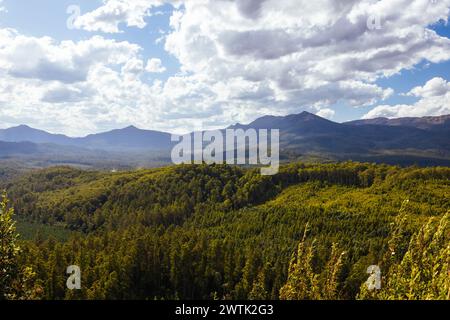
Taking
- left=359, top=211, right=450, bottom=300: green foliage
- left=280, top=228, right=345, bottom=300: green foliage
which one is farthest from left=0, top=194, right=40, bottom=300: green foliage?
left=359, top=211, right=450, bottom=300: green foliage

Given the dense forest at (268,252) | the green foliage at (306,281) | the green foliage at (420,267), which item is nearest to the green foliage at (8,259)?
the dense forest at (268,252)

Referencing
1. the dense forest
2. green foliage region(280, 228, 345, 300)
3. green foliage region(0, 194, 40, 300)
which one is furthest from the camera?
green foliage region(0, 194, 40, 300)

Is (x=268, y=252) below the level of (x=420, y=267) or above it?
below

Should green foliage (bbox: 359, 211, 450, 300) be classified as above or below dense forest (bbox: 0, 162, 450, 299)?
above

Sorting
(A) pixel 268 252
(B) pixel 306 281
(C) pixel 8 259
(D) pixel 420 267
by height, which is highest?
(D) pixel 420 267

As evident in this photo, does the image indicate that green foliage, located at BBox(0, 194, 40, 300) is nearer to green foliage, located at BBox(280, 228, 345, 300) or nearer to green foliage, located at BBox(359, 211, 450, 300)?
green foliage, located at BBox(280, 228, 345, 300)

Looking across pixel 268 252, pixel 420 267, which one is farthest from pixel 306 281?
pixel 268 252

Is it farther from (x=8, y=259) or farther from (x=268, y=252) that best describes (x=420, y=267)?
(x=268, y=252)

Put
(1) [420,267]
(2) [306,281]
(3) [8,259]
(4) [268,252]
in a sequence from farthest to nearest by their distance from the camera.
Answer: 1. (4) [268,252]
2. (3) [8,259]
3. (2) [306,281]
4. (1) [420,267]

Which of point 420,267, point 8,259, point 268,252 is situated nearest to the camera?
point 420,267

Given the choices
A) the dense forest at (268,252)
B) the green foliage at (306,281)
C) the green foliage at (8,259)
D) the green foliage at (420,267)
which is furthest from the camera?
the green foliage at (8,259)

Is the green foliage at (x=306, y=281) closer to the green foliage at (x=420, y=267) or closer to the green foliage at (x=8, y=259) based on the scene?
the green foliage at (x=420, y=267)

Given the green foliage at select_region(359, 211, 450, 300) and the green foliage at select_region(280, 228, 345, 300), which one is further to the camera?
the green foliage at select_region(280, 228, 345, 300)
